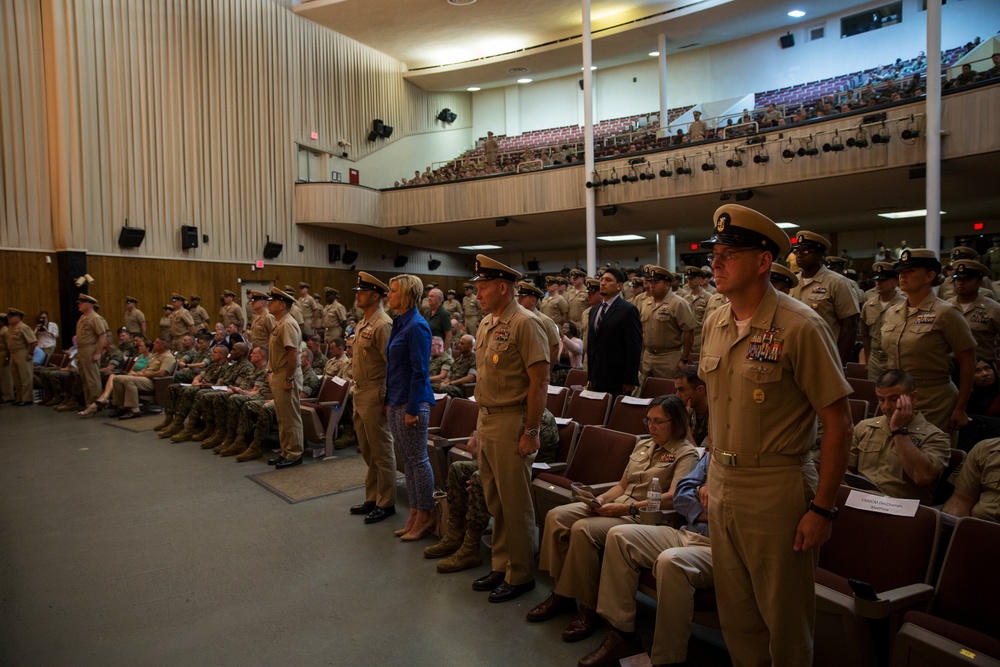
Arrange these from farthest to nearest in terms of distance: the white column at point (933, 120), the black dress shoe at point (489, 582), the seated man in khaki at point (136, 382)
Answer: the seated man in khaki at point (136, 382), the white column at point (933, 120), the black dress shoe at point (489, 582)

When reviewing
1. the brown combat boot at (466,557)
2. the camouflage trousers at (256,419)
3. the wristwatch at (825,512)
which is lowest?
the brown combat boot at (466,557)

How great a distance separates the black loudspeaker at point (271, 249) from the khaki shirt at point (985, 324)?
13460 mm

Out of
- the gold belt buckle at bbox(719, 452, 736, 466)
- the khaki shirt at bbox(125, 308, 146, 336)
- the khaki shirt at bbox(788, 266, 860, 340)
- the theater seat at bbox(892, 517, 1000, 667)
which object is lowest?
the theater seat at bbox(892, 517, 1000, 667)

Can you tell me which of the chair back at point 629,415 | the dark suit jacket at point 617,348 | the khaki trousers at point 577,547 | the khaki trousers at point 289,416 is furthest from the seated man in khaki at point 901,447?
the khaki trousers at point 289,416

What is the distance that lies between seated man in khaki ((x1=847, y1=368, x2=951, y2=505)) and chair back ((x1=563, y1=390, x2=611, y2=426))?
171cm

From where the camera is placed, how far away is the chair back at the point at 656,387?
4.60 m

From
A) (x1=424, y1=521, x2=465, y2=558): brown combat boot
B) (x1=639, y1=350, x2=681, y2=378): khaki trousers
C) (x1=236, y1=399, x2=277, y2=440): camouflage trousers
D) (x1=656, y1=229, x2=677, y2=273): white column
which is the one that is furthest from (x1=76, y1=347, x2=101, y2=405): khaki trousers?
(x1=656, y1=229, x2=677, y2=273): white column

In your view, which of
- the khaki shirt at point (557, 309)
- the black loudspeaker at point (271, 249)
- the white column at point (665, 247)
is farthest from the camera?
the white column at point (665, 247)

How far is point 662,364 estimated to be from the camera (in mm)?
5172

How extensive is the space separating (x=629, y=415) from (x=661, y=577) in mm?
1907

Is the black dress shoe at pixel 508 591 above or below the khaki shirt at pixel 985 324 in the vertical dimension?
below

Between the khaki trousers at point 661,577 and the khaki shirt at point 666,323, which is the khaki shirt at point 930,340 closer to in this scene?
the khaki shirt at point 666,323

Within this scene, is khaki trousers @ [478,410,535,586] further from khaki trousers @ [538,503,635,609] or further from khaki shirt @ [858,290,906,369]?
khaki shirt @ [858,290,906,369]

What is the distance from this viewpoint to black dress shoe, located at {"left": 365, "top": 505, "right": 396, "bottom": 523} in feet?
13.1
